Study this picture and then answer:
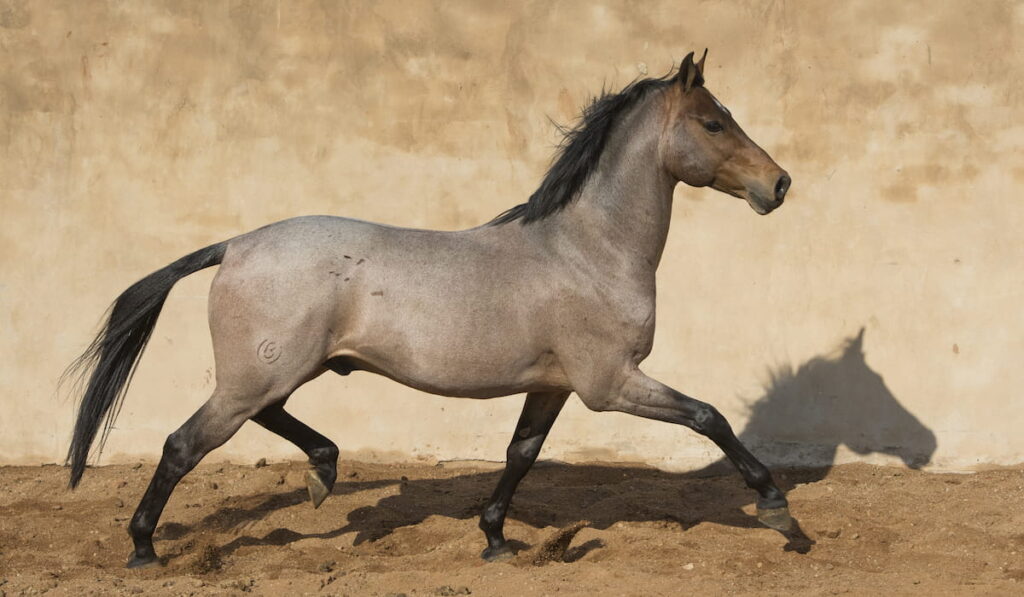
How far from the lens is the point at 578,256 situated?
16.4 ft

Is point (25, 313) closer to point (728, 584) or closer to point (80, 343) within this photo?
point (80, 343)

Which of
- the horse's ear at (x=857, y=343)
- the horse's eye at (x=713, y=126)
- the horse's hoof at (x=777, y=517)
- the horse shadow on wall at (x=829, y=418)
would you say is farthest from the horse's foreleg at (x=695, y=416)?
the horse's ear at (x=857, y=343)

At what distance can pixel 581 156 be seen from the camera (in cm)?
510

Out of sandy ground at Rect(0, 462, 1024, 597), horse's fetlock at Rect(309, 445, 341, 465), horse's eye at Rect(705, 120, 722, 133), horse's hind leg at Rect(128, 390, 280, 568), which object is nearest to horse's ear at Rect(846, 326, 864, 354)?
sandy ground at Rect(0, 462, 1024, 597)

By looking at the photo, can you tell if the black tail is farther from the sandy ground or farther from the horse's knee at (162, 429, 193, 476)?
the sandy ground

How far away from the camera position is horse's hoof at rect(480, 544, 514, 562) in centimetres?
524

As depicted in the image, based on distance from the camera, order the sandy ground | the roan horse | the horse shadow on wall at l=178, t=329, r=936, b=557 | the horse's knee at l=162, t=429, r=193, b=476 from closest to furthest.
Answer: the sandy ground, the roan horse, the horse's knee at l=162, t=429, r=193, b=476, the horse shadow on wall at l=178, t=329, r=936, b=557

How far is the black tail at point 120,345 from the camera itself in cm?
507

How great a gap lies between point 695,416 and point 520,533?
1.30 m

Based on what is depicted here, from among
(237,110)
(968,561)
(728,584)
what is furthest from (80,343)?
(968,561)

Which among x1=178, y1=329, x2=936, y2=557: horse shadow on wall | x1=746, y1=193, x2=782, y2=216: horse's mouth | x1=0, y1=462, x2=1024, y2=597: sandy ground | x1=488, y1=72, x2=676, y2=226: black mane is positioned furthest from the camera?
x1=178, y1=329, x2=936, y2=557: horse shadow on wall

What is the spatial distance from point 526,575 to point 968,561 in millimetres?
2017

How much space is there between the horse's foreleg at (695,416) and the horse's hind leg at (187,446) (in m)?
1.52

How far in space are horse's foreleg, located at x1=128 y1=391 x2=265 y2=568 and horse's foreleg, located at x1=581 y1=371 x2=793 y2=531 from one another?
1538 millimetres
